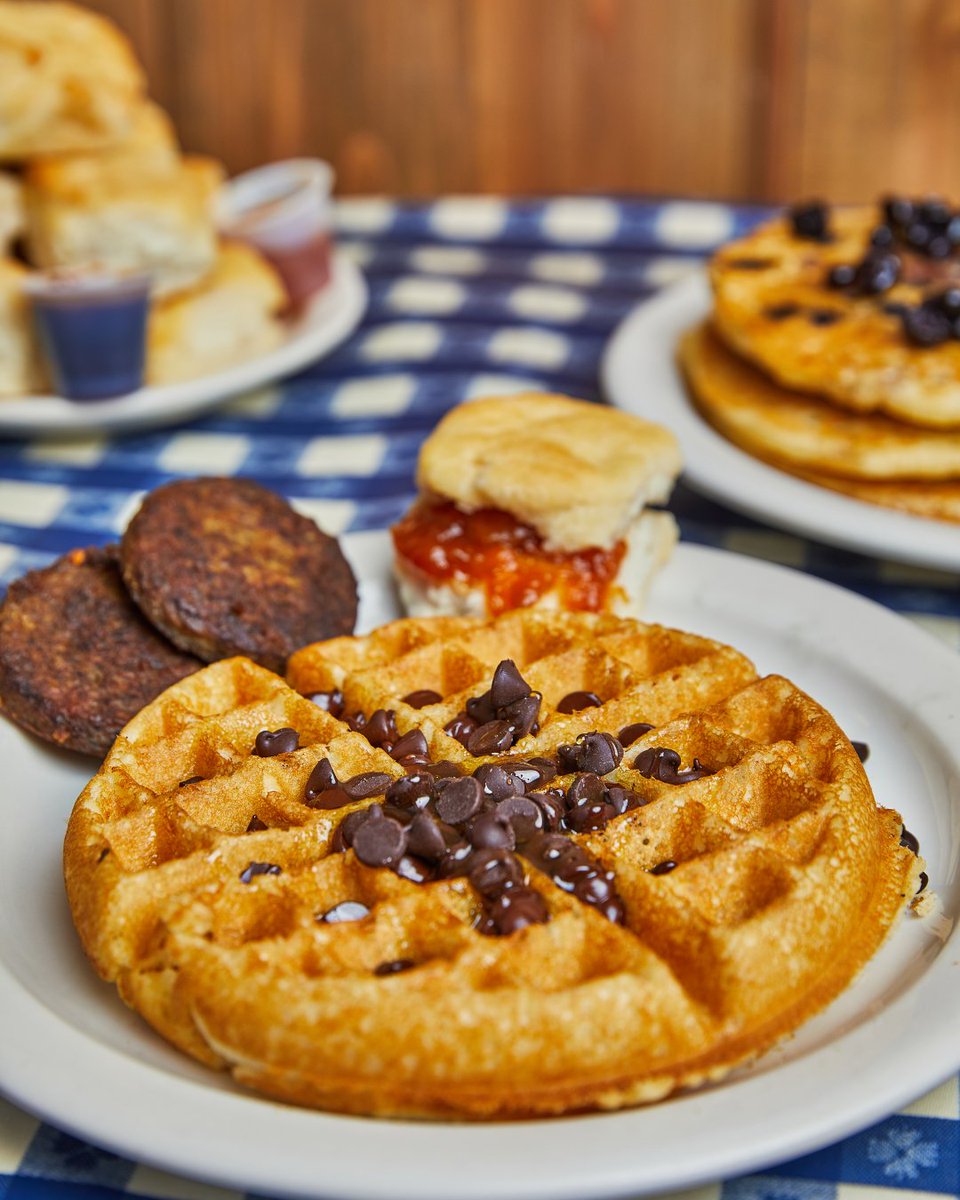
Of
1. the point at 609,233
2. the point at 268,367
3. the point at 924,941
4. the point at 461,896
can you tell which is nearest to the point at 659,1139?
the point at 461,896

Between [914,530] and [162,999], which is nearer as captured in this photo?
[162,999]

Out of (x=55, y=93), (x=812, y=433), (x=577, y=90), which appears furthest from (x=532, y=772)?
(x=577, y=90)

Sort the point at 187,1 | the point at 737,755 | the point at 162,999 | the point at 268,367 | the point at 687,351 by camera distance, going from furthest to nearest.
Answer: the point at 187,1
the point at 268,367
the point at 687,351
the point at 737,755
the point at 162,999

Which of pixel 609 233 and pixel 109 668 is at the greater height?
pixel 109 668

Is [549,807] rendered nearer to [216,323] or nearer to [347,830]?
[347,830]

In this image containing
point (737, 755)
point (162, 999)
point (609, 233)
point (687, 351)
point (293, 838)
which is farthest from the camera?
point (609, 233)

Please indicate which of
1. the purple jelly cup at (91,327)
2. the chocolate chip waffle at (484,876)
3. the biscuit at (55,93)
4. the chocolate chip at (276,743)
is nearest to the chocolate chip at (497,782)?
the chocolate chip waffle at (484,876)

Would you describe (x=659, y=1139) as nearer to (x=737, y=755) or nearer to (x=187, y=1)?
(x=737, y=755)
